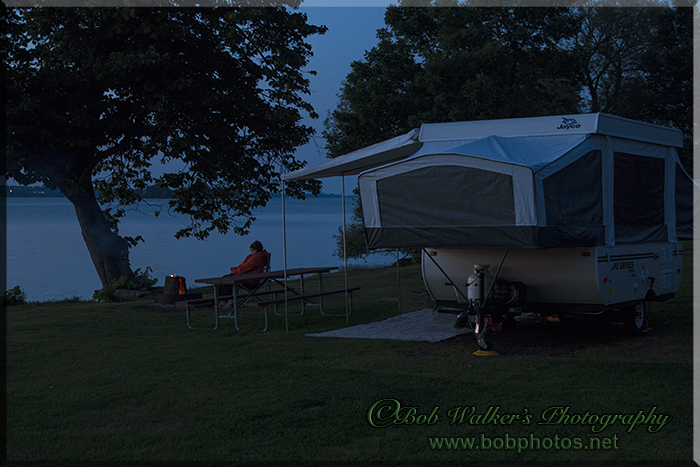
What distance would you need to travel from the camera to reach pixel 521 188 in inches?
260

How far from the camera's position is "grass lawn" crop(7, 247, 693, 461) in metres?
4.53

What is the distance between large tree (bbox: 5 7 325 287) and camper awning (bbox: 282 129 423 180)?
18.9 ft

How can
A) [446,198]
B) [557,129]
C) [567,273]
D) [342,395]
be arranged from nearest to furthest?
[342,395] < [446,198] < [567,273] < [557,129]

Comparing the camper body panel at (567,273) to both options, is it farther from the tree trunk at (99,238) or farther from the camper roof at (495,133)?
the tree trunk at (99,238)

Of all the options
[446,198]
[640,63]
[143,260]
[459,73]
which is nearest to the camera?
[446,198]

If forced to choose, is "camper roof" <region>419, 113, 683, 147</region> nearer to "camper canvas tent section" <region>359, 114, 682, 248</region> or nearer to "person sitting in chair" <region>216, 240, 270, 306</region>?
"camper canvas tent section" <region>359, 114, 682, 248</region>

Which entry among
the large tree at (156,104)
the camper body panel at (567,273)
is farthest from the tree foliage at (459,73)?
the camper body panel at (567,273)

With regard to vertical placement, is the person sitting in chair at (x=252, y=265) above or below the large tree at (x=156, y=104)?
below

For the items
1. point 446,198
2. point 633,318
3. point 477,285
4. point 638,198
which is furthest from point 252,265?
point 638,198

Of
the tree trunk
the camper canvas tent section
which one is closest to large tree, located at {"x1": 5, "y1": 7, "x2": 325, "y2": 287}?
the tree trunk

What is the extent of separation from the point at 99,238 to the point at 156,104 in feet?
13.1

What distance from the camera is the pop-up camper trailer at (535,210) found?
678 centimetres

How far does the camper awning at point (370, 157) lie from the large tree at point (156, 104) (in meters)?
5.77

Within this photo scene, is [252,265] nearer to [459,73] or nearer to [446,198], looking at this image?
[446,198]
